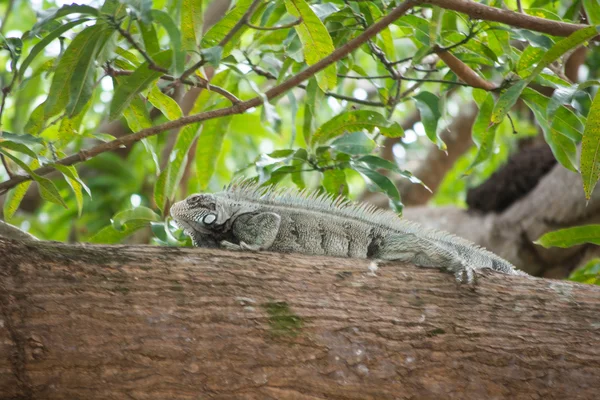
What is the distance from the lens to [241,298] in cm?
333

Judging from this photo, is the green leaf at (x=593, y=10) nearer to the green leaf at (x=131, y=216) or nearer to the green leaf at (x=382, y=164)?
the green leaf at (x=382, y=164)

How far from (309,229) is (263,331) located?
3.64 ft

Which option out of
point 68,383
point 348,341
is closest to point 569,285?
point 348,341

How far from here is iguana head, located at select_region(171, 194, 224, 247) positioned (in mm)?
4297

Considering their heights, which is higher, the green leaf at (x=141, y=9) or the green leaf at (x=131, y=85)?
the green leaf at (x=141, y=9)

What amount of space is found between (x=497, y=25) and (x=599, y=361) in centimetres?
215

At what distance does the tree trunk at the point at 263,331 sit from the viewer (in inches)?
123

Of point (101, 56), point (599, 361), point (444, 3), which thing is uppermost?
point (444, 3)

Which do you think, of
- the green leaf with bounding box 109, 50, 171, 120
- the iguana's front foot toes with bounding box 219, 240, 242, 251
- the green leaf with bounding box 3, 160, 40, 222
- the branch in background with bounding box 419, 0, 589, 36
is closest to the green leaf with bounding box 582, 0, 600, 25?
the branch in background with bounding box 419, 0, 589, 36

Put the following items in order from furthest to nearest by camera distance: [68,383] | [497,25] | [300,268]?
[497,25], [300,268], [68,383]

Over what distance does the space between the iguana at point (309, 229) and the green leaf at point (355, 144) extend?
375 mm

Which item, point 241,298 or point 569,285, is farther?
point 569,285

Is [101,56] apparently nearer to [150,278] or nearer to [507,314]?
[150,278]

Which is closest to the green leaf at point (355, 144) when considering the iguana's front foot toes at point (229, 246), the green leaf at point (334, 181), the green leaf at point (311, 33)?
the green leaf at point (334, 181)
